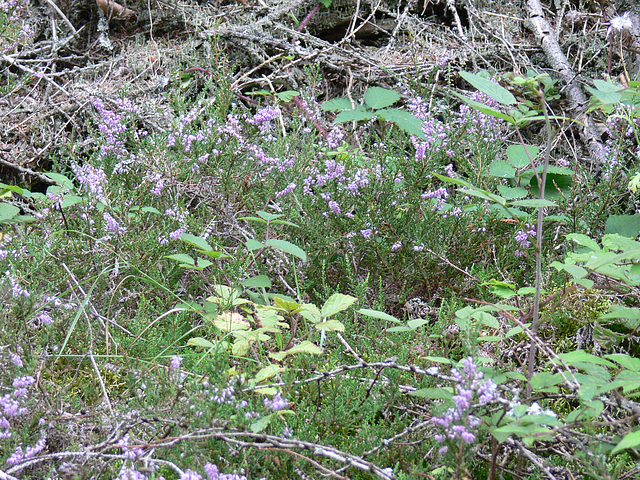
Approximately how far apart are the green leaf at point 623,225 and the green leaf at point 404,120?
1179 mm

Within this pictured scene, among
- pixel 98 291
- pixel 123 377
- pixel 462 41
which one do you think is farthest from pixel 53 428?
pixel 462 41

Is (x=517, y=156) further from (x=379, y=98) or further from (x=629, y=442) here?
(x=629, y=442)

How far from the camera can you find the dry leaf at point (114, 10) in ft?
17.4

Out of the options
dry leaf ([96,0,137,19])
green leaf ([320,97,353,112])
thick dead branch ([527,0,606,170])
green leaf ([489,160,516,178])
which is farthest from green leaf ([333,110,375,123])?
dry leaf ([96,0,137,19])

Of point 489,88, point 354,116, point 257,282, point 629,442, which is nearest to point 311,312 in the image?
point 257,282

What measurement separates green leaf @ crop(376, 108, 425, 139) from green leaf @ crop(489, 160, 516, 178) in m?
0.50

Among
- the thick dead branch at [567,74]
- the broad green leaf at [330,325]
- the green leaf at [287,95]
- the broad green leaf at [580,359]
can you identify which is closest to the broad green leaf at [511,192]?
the thick dead branch at [567,74]

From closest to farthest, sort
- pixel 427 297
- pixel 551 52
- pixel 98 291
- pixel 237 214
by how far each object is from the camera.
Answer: pixel 98 291 → pixel 427 297 → pixel 237 214 → pixel 551 52

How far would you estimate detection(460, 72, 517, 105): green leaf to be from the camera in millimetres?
1525

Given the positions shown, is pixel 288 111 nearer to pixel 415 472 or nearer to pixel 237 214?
pixel 237 214

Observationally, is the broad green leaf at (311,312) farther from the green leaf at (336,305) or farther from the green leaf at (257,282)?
the green leaf at (257,282)

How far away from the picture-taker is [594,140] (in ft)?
12.8

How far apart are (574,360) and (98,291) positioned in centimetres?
214

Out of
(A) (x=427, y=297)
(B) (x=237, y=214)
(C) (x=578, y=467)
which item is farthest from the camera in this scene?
(B) (x=237, y=214)
